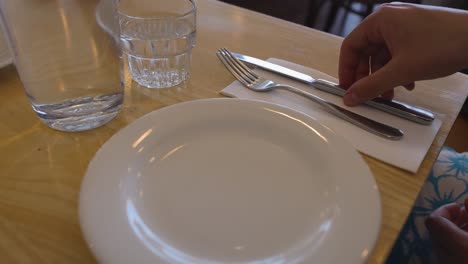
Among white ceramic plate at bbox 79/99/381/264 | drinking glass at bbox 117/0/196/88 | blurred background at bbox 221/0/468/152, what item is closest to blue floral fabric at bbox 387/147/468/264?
white ceramic plate at bbox 79/99/381/264

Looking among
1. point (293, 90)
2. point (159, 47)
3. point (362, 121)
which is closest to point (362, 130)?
point (362, 121)

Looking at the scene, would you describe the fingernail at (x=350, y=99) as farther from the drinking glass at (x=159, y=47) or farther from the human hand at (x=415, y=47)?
the drinking glass at (x=159, y=47)

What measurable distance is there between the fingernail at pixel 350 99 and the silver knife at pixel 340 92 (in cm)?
2

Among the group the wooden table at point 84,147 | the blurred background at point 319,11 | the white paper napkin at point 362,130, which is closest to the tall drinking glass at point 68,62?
the wooden table at point 84,147

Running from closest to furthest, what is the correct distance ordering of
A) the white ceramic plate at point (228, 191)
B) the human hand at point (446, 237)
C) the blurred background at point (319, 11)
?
the white ceramic plate at point (228, 191) → the human hand at point (446, 237) → the blurred background at point (319, 11)

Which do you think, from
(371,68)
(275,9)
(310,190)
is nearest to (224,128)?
(310,190)

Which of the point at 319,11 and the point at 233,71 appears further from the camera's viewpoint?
the point at 319,11

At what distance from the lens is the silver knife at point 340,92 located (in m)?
0.53

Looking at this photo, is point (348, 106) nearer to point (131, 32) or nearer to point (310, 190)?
point (310, 190)

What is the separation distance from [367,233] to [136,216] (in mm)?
195

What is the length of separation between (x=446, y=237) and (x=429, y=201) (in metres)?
0.07

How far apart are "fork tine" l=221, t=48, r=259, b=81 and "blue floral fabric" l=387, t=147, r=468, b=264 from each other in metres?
0.30

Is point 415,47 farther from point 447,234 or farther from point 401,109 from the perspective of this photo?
point 447,234

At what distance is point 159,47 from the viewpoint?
57 centimetres
